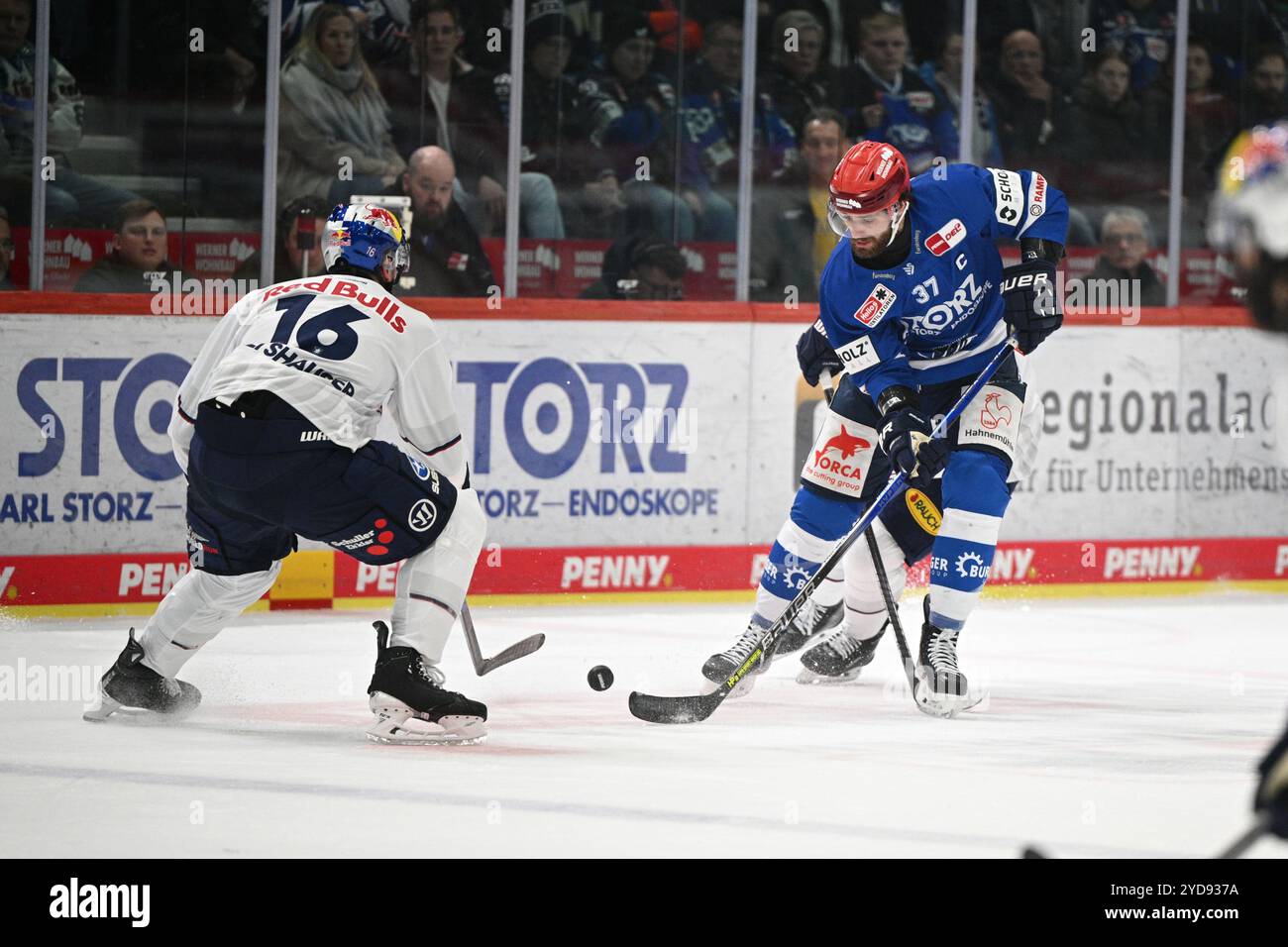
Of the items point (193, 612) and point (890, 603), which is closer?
point (193, 612)

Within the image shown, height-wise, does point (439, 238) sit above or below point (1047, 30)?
below

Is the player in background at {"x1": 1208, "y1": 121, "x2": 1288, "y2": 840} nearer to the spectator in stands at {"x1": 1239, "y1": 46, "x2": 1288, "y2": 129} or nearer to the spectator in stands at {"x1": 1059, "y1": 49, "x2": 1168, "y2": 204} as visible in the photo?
the spectator in stands at {"x1": 1059, "y1": 49, "x2": 1168, "y2": 204}

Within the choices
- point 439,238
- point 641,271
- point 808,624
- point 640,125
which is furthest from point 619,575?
point 808,624

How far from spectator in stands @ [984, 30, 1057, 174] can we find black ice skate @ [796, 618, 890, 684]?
3.37 meters

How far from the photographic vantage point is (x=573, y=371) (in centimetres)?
737

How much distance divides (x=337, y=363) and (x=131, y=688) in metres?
0.94

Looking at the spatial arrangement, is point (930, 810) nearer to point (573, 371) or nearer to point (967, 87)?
point (573, 371)

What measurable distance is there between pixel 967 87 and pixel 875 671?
315cm

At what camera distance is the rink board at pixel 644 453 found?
6.68 metres

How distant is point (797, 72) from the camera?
26.8 ft

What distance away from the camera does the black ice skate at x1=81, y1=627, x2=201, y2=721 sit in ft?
16.1

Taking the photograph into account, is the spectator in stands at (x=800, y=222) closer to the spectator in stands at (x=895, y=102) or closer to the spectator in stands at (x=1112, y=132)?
the spectator in stands at (x=895, y=102)

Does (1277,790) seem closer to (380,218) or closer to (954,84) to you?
(380,218)

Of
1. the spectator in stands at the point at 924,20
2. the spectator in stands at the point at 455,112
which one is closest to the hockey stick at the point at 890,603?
the spectator in stands at the point at 455,112
